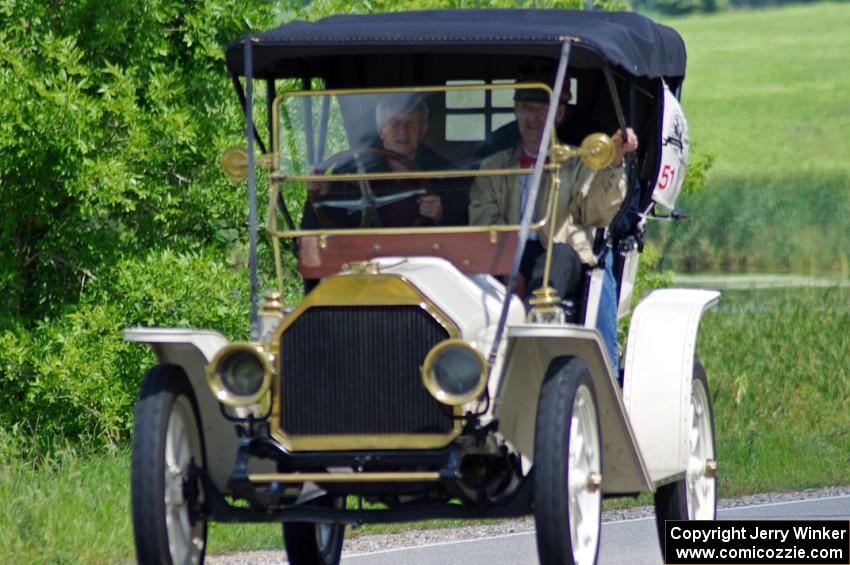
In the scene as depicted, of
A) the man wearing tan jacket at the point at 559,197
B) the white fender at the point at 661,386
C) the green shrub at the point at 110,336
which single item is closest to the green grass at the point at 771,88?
the green shrub at the point at 110,336

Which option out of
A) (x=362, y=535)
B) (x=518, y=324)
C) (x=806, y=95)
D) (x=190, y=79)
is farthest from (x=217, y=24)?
(x=806, y=95)

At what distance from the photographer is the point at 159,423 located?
660 centimetres

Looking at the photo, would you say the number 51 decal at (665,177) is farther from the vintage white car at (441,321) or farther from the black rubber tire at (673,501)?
the black rubber tire at (673,501)

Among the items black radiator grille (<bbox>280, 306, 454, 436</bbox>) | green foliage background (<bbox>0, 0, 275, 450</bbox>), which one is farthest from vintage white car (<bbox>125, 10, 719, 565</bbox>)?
green foliage background (<bbox>0, 0, 275, 450</bbox>)

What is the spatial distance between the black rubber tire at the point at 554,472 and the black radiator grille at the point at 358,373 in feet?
1.15

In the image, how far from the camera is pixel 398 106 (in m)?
7.62

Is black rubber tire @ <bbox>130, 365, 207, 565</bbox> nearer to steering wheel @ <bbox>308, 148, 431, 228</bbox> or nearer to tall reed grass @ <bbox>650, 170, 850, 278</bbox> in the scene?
steering wheel @ <bbox>308, 148, 431, 228</bbox>

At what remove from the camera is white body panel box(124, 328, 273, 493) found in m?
6.77

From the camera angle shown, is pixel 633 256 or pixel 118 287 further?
pixel 118 287

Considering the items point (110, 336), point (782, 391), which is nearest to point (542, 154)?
point (110, 336)

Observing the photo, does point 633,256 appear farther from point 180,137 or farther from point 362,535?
point 180,137

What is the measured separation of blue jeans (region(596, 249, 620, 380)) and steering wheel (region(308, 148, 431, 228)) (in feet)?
3.05

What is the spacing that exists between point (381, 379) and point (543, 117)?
1.48 meters

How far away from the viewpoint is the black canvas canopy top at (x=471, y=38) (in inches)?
285
